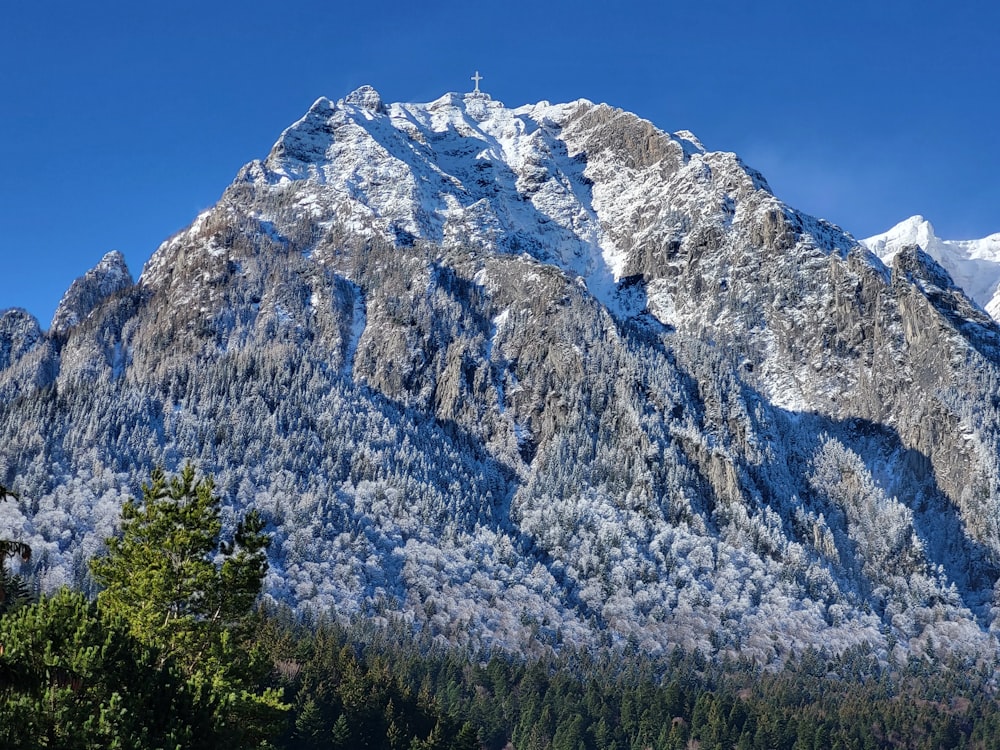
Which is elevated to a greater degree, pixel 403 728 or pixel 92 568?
pixel 92 568

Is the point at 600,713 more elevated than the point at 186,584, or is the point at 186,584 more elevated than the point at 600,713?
the point at 186,584

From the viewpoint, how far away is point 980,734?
179 m

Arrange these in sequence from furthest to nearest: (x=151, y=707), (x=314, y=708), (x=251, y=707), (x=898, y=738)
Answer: (x=898, y=738) → (x=314, y=708) → (x=251, y=707) → (x=151, y=707)

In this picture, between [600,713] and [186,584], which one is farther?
[600,713]

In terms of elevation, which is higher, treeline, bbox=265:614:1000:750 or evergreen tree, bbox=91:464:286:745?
evergreen tree, bbox=91:464:286:745

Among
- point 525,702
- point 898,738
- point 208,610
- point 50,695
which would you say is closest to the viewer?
point 50,695

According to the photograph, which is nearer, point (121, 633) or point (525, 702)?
point (121, 633)

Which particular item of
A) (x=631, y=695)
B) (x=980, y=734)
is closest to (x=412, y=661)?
(x=631, y=695)

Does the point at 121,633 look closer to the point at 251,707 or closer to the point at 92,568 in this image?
the point at 251,707

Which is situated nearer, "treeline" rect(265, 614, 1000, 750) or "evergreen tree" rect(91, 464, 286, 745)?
"evergreen tree" rect(91, 464, 286, 745)

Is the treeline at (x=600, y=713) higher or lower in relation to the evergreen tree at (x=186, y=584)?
lower

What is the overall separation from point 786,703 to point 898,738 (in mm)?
26816

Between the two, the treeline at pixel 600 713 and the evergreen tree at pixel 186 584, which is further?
the treeline at pixel 600 713

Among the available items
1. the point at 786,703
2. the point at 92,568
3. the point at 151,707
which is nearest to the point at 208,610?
the point at 92,568
